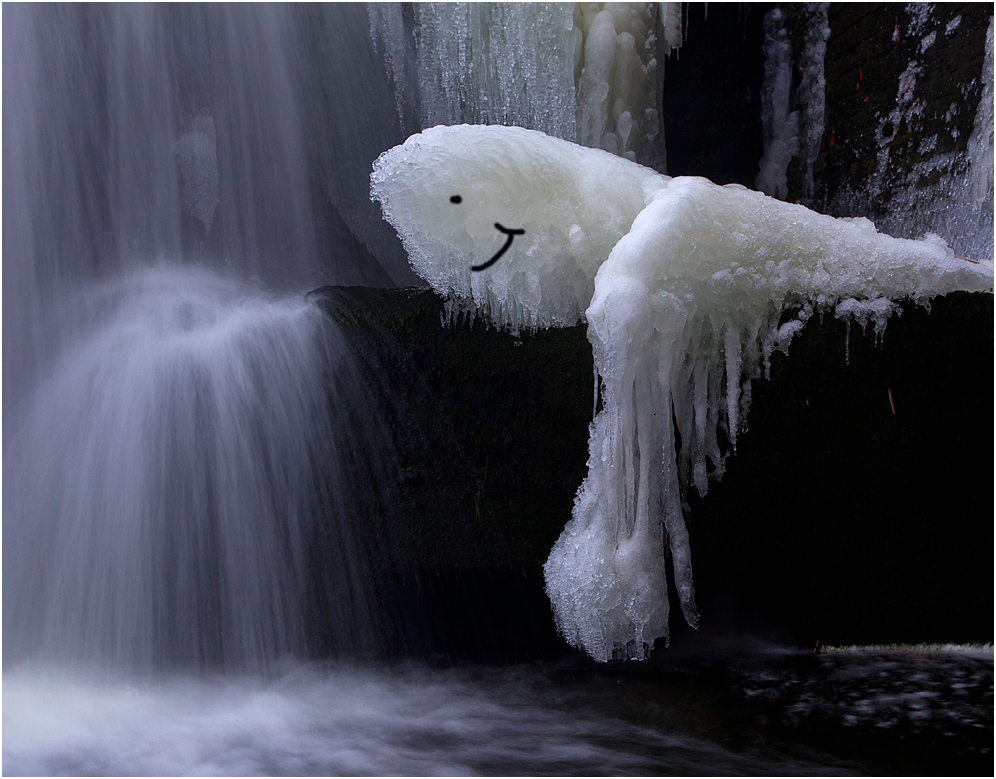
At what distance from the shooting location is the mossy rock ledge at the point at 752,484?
6.48 ft

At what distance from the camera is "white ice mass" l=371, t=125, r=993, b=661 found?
6.19ft

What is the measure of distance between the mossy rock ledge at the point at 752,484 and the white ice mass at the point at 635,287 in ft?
0.28

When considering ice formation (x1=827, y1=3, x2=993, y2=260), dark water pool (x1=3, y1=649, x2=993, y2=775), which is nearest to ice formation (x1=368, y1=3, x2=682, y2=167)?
ice formation (x1=827, y1=3, x2=993, y2=260)

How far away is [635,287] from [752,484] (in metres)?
0.72

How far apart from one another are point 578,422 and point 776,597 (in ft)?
2.79

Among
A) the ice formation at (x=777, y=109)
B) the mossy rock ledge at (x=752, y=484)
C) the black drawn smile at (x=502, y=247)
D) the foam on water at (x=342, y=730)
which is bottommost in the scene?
the foam on water at (x=342, y=730)

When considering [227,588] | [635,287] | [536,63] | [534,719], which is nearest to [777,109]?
[536,63]

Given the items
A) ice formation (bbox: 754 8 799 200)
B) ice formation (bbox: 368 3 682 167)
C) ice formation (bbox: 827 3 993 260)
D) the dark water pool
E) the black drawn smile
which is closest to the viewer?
the dark water pool

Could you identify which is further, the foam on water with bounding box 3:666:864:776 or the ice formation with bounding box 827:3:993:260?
the ice formation with bounding box 827:3:993:260

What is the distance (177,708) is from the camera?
7.28 feet

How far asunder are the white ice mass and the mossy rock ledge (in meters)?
0.09

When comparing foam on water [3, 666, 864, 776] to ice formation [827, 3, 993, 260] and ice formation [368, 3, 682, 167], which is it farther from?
ice formation [368, 3, 682, 167]

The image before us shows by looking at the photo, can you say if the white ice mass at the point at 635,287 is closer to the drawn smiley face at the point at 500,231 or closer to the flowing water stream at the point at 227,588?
the drawn smiley face at the point at 500,231

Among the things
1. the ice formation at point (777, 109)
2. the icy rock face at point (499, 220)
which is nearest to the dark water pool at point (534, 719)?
the icy rock face at point (499, 220)
